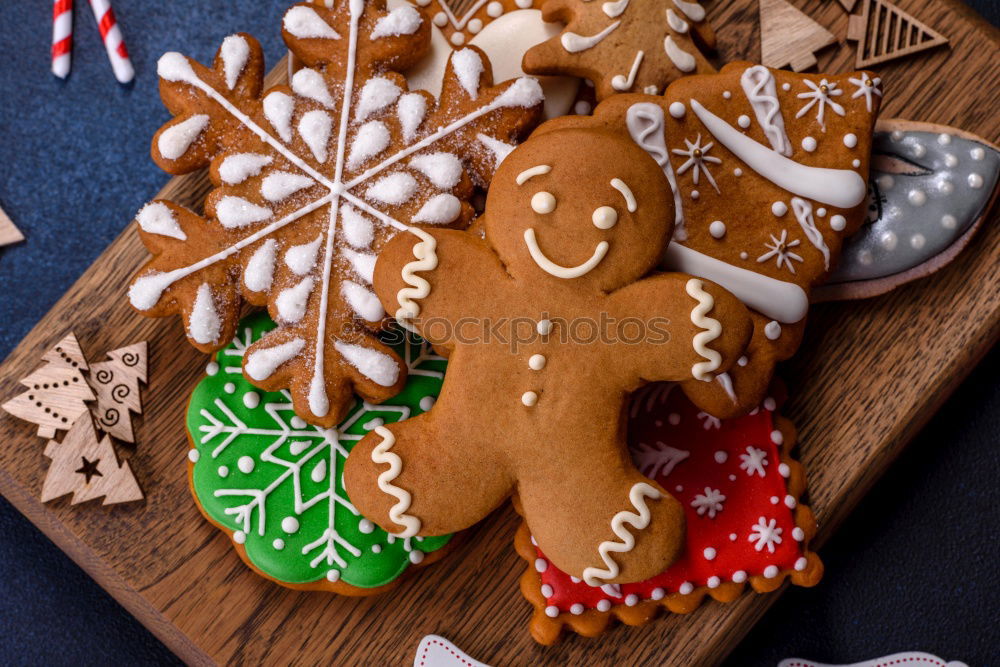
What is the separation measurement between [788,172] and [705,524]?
53 cm

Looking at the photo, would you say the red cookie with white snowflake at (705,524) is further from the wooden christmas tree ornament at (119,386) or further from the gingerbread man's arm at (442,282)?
the wooden christmas tree ornament at (119,386)

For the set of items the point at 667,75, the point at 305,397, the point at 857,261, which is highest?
the point at 667,75

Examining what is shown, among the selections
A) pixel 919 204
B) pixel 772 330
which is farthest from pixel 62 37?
pixel 919 204

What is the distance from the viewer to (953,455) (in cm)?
157

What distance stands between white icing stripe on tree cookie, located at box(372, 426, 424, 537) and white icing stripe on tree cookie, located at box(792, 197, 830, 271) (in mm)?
648

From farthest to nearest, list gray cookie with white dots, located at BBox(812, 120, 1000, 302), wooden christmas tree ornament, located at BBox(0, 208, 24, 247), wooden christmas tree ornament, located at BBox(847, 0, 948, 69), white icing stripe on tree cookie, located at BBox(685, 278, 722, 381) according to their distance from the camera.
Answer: wooden christmas tree ornament, located at BBox(0, 208, 24, 247)
wooden christmas tree ornament, located at BBox(847, 0, 948, 69)
gray cookie with white dots, located at BBox(812, 120, 1000, 302)
white icing stripe on tree cookie, located at BBox(685, 278, 722, 381)

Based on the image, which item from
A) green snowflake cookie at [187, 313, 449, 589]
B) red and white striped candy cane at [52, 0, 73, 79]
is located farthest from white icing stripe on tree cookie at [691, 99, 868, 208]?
red and white striped candy cane at [52, 0, 73, 79]

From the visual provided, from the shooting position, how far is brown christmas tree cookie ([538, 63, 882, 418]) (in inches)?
47.5

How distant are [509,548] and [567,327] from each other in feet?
1.46

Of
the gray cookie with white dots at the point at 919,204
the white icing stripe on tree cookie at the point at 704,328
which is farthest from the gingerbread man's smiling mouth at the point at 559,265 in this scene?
the gray cookie with white dots at the point at 919,204

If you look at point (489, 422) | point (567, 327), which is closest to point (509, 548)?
point (489, 422)

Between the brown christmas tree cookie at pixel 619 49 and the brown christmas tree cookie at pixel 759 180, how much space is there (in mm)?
49

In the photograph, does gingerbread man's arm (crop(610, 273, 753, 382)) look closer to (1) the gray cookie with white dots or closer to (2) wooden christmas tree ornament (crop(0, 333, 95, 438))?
(1) the gray cookie with white dots

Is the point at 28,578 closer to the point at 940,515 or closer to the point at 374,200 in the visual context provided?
the point at 374,200
